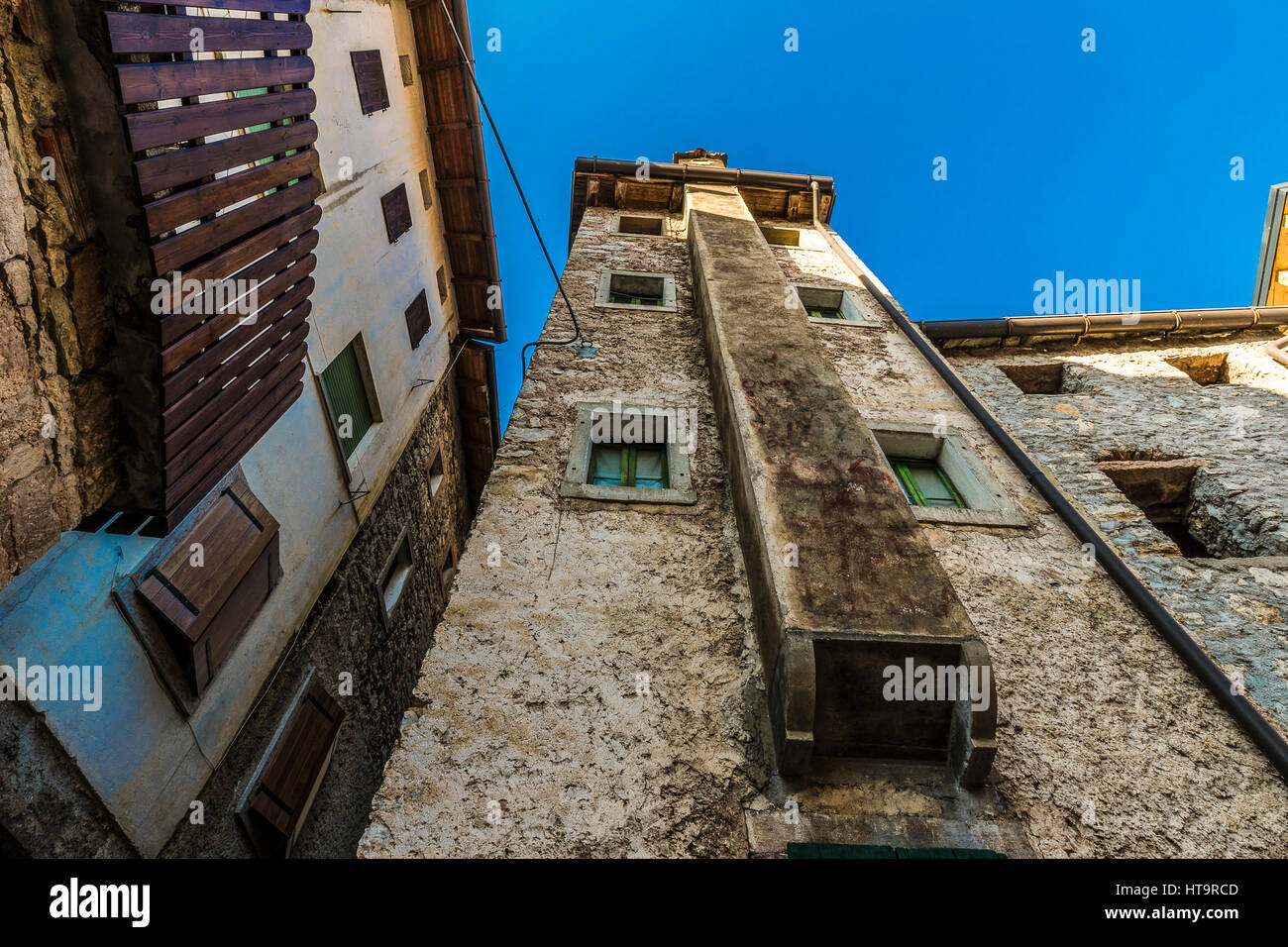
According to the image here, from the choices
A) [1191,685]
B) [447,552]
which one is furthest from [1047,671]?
[447,552]

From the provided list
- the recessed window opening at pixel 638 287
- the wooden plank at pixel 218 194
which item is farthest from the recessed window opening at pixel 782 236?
the wooden plank at pixel 218 194

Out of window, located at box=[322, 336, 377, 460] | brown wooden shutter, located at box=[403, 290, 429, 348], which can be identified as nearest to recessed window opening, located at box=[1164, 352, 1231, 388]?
brown wooden shutter, located at box=[403, 290, 429, 348]

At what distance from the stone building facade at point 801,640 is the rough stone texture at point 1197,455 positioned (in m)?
0.04

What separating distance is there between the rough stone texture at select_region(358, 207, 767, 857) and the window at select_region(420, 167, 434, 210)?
18.0 ft

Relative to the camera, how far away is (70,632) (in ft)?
11.1

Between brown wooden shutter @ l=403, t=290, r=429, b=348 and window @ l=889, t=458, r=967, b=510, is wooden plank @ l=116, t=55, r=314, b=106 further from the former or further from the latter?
window @ l=889, t=458, r=967, b=510

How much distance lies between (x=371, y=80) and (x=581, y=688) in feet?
25.2

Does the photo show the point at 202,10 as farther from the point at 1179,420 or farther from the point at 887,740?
the point at 1179,420

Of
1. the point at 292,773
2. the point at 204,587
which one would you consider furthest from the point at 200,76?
the point at 292,773

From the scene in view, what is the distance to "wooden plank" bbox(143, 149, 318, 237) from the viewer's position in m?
2.73

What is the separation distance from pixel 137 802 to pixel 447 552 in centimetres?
643

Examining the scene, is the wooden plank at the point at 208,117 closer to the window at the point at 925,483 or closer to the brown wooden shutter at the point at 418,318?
the brown wooden shutter at the point at 418,318

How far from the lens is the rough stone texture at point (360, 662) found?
15.0ft

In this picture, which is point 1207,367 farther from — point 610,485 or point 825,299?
point 610,485
